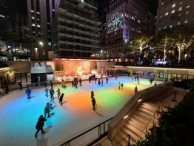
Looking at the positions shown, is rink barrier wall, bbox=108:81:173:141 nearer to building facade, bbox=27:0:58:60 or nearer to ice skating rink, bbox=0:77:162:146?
ice skating rink, bbox=0:77:162:146

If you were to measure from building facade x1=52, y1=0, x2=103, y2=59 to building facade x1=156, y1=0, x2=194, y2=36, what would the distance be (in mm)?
37068

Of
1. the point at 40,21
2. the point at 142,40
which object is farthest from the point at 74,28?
the point at 142,40

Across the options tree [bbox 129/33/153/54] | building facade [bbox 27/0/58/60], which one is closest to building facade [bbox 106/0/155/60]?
tree [bbox 129/33/153/54]

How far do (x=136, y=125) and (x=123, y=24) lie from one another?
65.9 m

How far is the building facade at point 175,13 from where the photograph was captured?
3966 cm

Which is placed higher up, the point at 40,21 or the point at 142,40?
the point at 40,21

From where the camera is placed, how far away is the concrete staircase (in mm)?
5177

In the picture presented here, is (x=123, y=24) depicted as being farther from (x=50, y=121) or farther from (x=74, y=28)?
(x=50, y=121)

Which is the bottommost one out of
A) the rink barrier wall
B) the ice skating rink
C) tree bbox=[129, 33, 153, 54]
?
the ice skating rink

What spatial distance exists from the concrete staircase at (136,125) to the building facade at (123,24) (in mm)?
50626

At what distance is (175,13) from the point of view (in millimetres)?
43844

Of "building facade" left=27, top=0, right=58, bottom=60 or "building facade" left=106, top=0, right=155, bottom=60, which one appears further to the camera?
"building facade" left=106, top=0, right=155, bottom=60

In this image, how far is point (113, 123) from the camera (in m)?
5.39

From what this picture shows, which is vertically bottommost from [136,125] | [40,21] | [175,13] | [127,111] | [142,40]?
[136,125]
